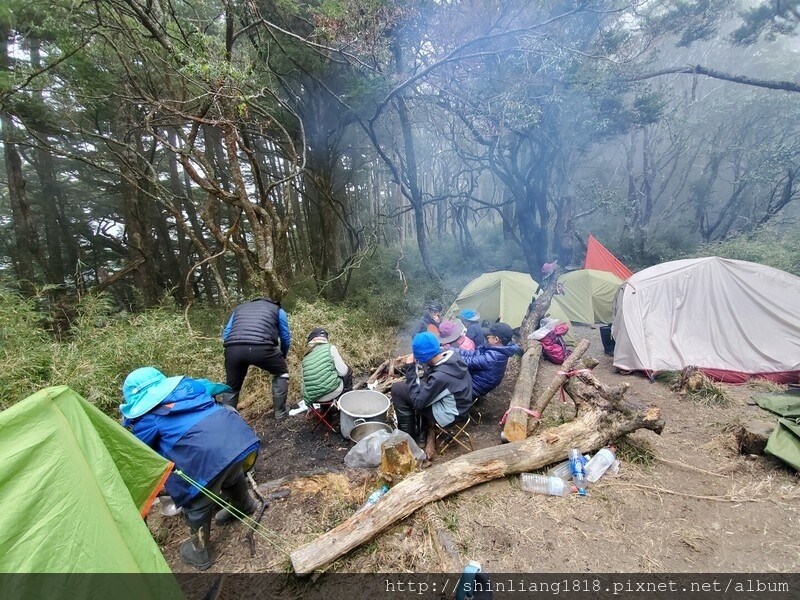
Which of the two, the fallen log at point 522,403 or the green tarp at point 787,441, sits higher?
the fallen log at point 522,403

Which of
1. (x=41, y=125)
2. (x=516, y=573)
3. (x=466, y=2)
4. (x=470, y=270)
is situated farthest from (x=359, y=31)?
(x=470, y=270)

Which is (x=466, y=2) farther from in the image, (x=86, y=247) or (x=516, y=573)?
(x=86, y=247)

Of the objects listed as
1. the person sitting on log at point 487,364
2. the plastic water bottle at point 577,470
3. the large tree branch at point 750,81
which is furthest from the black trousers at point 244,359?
the large tree branch at point 750,81

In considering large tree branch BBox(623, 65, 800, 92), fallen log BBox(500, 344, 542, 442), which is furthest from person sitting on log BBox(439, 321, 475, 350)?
large tree branch BBox(623, 65, 800, 92)

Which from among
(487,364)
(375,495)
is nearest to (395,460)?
(375,495)

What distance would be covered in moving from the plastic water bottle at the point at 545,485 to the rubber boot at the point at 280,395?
289 cm

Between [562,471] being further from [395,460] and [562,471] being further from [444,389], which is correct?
[395,460]

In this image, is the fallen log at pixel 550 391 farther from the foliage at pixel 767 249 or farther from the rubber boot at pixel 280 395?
the foliage at pixel 767 249

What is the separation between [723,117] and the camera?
15.2m

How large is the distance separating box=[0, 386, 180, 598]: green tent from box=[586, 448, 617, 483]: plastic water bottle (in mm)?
2847

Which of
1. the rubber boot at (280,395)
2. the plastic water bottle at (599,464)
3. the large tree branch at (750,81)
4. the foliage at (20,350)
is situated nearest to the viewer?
the plastic water bottle at (599,464)

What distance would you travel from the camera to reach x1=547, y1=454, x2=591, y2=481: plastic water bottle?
9.42 ft

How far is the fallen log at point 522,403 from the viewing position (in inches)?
134

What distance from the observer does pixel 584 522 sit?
95.3 inches
